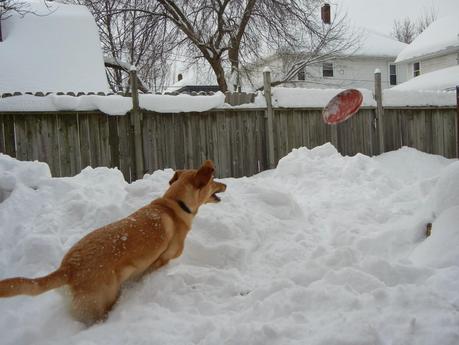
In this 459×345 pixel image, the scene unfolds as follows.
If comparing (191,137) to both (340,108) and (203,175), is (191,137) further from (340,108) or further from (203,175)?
(203,175)

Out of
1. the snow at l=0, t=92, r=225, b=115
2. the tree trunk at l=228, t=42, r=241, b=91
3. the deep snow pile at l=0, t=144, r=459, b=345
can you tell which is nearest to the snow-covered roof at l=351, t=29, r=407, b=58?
the tree trunk at l=228, t=42, r=241, b=91

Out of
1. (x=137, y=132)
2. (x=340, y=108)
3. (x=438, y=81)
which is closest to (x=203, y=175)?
(x=137, y=132)

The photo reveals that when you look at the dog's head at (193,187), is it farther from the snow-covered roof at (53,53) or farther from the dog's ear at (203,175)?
the snow-covered roof at (53,53)

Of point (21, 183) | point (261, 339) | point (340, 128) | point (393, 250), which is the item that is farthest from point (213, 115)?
point (261, 339)

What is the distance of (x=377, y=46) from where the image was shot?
2725 centimetres

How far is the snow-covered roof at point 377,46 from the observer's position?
2633 centimetres

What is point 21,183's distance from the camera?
4.00m

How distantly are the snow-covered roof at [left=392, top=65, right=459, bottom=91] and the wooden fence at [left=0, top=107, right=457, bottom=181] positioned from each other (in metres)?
9.22

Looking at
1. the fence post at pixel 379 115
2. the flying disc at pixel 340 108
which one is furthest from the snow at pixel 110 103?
the fence post at pixel 379 115

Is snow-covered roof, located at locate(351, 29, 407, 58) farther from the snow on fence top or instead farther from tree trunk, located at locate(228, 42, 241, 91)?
the snow on fence top

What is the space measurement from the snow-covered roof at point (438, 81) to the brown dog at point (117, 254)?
17.0 m

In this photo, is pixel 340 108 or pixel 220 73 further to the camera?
pixel 220 73

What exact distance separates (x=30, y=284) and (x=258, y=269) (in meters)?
1.86

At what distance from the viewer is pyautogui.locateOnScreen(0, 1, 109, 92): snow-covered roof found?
34.6 ft
